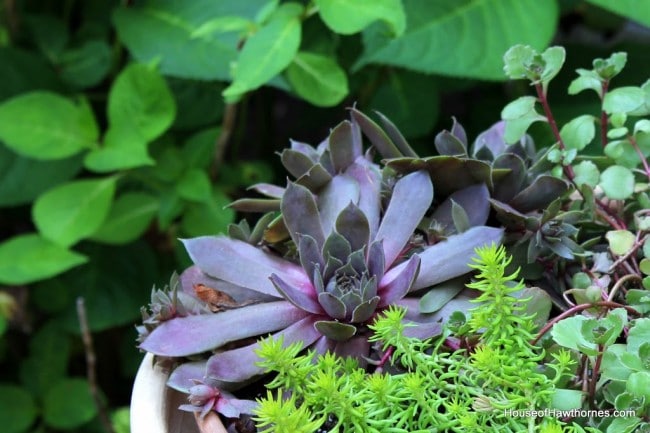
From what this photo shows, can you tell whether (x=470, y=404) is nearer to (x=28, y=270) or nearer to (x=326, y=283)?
(x=326, y=283)

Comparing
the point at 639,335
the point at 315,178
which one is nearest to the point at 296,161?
the point at 315,178

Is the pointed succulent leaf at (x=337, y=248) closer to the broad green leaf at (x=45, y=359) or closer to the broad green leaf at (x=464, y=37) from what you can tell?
the broad green leaf at (x=464, y=37)

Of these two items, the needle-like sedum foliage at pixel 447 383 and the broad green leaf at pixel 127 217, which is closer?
the needle-like sedum foliage at pixel 447 383

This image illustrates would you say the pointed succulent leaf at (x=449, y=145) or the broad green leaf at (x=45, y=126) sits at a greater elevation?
the pointed succulent leaf at (x=449, y=145)

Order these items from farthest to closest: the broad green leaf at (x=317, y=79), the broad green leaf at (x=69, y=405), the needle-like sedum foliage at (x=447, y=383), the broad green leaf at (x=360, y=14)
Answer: the broad green leaf at (x=69, y=405)
the broad green leaf at (x=317, y=79)
the broad green leaf at (x=360, y=14)
the needle-like sedum foliage at (x=447, y=383)

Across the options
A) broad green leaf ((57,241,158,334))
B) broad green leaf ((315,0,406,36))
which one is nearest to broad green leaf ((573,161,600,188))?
broad green leaf ((315,0,406,36))

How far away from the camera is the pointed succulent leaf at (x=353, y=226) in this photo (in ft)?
1.49

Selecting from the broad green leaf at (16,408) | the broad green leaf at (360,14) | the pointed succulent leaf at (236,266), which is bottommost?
the broad green leaf at (16,408)

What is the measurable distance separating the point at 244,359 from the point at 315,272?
6cm

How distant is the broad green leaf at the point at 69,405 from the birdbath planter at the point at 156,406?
1.87 ft

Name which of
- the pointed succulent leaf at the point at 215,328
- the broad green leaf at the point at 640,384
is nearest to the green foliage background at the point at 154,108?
the pointed succulent leaf at the point at 215,328

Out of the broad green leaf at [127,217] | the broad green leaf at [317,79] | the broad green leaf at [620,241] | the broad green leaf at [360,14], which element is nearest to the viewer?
the broad green leaf at [620,241]

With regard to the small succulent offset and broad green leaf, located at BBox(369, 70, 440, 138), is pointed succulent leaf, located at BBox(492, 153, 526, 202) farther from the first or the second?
broad green leaf, located at BBox(369, 70, 440, 138)

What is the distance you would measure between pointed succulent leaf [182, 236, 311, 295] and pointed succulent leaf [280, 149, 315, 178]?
0.22 ft
